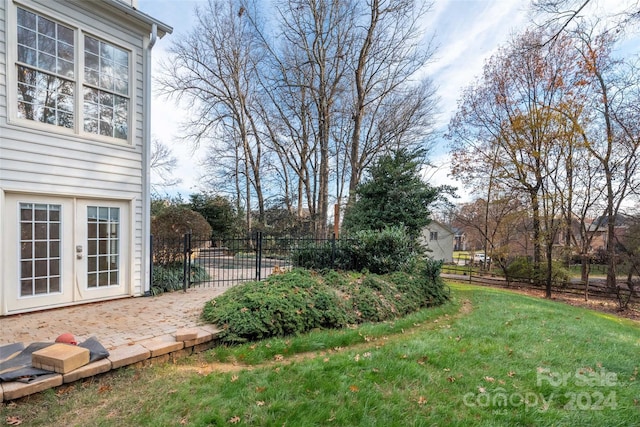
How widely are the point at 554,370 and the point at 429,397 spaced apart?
1.57 m

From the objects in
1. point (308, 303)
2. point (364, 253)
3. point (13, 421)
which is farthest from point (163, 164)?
point (13, 421)

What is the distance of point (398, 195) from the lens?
8.84 metres

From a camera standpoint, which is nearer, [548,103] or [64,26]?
[64,26]

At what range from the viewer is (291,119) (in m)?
17.2

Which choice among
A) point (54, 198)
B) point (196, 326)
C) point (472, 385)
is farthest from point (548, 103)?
point (54, 198)

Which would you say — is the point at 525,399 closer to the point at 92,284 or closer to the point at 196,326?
the point at 196,326

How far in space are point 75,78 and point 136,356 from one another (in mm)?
4583

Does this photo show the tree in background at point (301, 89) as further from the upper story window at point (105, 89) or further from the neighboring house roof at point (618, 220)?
the neighboring house roof at point (618, 220)

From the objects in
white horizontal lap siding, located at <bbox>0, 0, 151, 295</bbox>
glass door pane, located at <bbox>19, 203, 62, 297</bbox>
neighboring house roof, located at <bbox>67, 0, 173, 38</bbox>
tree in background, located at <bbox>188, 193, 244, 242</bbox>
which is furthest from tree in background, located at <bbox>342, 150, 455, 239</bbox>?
→ tree in background, located at <bbox>188, 193, 244, 242</bbox>

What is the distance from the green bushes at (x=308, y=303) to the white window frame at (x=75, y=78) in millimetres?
3498

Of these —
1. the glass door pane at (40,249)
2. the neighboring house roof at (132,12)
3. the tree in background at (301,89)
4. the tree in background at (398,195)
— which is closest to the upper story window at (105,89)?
the neighboring house roof at (132,12)

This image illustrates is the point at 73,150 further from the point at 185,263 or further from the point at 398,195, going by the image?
the point at 398,195

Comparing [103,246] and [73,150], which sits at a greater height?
[73,150]

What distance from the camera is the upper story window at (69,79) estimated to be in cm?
441
